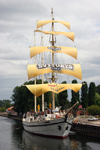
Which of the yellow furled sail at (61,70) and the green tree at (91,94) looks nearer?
the yellow furled sail at (61,70)

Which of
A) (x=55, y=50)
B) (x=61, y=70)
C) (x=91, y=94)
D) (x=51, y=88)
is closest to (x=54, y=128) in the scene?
(x=51, y=88)

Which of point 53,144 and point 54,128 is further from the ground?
point 54,128

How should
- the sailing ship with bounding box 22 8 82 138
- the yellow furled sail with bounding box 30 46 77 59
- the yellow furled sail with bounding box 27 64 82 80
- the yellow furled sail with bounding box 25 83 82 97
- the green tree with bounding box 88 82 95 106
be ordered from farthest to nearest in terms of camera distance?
1. the green tree with bounding box 88 82 95 106
2. the yellow furled sail with bounding box 30 46 77 59
3. the yellow furled sail with bounding box 27 64 82 80
4. the yellow furled sail with bounding box 25 83 82 97
5. the sailing ship with bounding box 22 8 82 138

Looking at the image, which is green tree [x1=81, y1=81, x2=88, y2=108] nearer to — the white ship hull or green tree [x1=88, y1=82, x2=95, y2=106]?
green tree [x1=88, y1=82, x2=95, y2=106]

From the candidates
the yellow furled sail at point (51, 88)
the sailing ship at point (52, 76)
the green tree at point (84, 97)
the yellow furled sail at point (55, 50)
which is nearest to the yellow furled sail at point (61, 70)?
the sailing ship at point (52, 76)

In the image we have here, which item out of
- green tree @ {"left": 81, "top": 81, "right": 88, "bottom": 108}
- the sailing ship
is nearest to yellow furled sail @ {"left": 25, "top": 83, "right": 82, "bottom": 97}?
the sailing ship

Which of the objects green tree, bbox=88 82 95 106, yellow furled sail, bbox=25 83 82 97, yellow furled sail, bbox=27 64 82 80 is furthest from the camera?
green tree, bbox=88 82 95 106

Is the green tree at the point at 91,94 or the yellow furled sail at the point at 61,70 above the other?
the yellow furled sail at the point at 61,70

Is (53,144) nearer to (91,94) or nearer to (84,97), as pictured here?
(84,97)

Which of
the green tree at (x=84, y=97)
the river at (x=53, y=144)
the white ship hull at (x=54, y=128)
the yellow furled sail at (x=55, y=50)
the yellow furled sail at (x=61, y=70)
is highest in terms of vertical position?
the yellow furled sail at (x=55, y=50)

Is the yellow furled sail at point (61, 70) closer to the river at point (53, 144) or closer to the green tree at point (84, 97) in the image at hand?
the river at point (53, 144)

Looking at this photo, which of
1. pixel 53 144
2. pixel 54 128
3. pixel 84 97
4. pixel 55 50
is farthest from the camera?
pixel 84 97

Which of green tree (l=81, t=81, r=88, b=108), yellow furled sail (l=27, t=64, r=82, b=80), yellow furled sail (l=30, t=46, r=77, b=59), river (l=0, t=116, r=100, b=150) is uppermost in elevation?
yellow furled sail (l=30, t=46, r=77, b=59)

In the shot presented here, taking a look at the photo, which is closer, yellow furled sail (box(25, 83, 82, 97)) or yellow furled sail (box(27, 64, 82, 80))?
yellow furled sail (box(25, 83, 82, 97))
